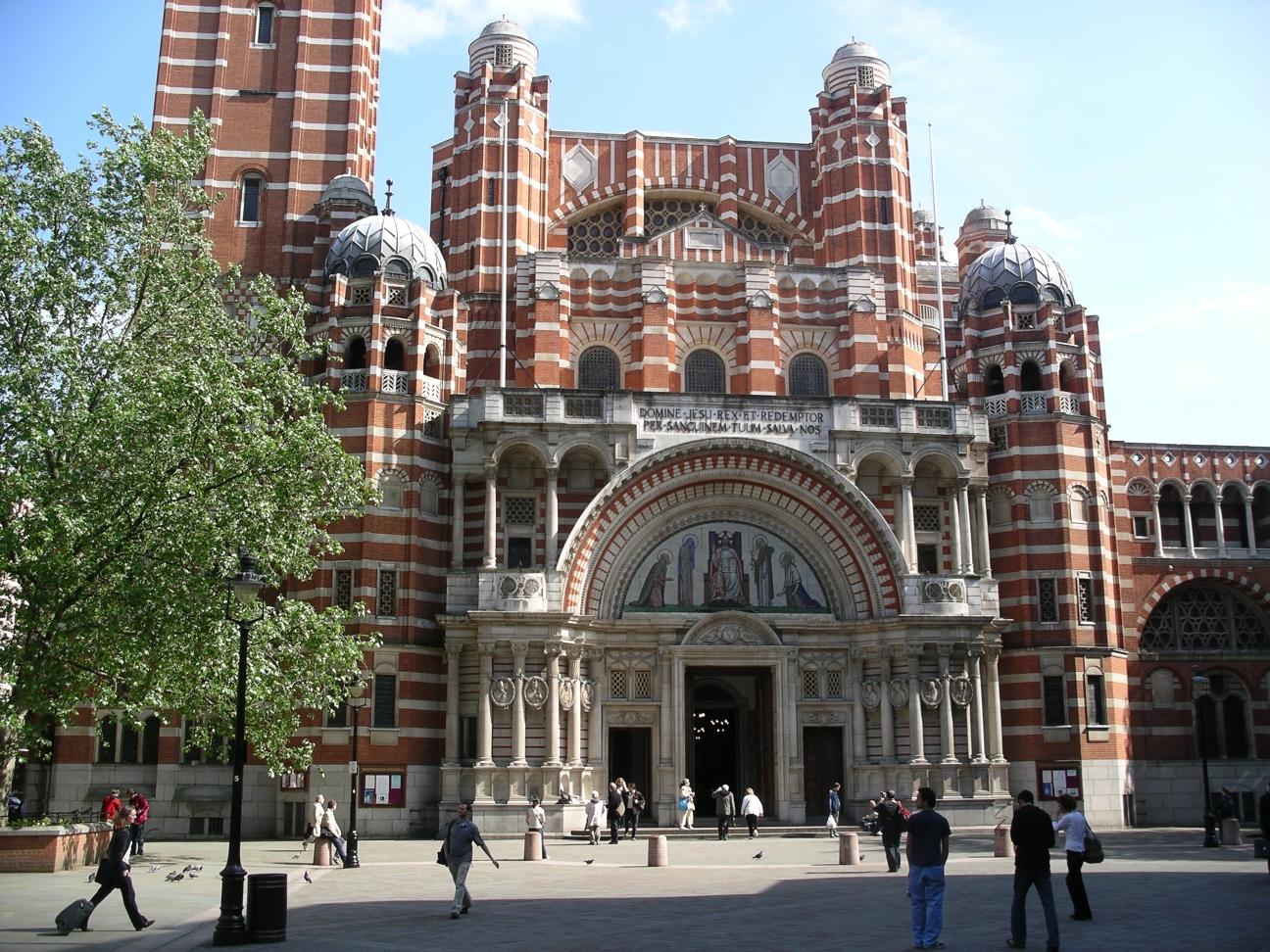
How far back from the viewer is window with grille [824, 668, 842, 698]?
41.7 m

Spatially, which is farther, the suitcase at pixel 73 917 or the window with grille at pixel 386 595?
the window with grille at pixel 386 595

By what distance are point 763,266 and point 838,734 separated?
16.1 m

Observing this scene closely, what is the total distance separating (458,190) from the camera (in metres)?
48.9

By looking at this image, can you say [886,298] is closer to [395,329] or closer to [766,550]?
[766,550]

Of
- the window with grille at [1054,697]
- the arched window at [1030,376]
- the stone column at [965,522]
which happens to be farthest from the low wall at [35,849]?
the arched window at [1030,376]

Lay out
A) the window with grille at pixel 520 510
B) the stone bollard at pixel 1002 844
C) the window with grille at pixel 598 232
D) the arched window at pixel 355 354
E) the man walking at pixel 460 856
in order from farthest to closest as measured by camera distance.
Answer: the window with grille at pixel 598 232 → the arched window at pixel 355 354 → the window with grille at pixel 520 510 → the stone bollard at pixel 1002 844 → the man walking at pixel 460 856

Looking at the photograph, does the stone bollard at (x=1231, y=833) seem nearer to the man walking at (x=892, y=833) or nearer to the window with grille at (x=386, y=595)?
the man walking at (x=892, y=833)

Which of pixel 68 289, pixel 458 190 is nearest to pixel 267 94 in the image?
pixel 458 190

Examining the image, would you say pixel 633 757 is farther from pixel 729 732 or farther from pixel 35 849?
pixel 35 849

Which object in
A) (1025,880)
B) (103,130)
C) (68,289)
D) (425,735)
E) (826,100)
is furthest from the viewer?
(826,100)

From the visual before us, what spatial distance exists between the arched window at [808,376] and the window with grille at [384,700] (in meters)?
17.1

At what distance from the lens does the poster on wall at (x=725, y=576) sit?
41.8 metres

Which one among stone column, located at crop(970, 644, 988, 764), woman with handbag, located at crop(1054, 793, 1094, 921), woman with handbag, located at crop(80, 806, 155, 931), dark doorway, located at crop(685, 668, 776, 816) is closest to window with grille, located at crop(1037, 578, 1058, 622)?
stone column, located at crop(970, 644, 988, 764)

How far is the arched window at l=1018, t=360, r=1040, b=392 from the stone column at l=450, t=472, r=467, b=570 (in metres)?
19.9
